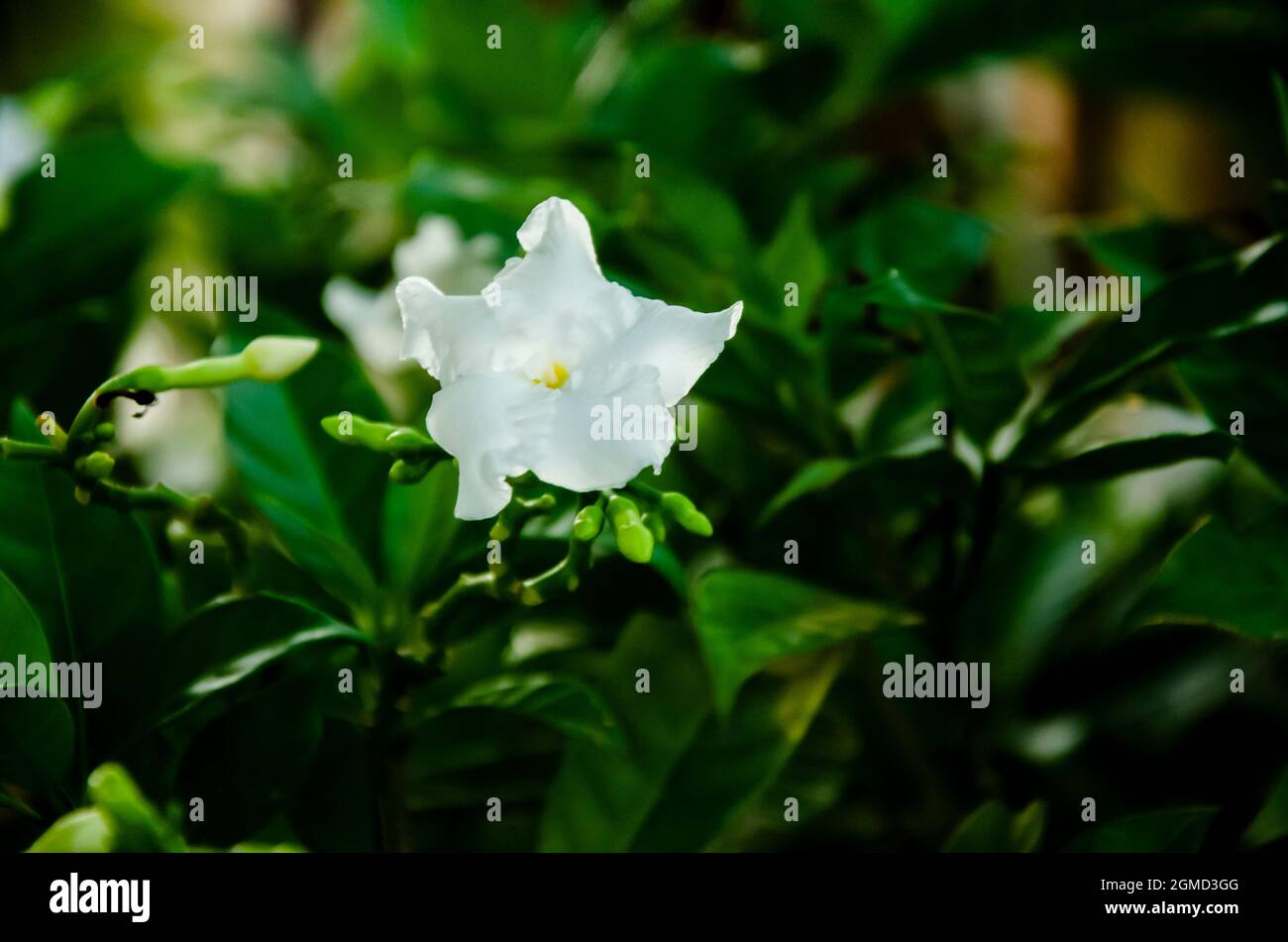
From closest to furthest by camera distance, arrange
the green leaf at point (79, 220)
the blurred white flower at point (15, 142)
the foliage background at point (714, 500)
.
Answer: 1. the foliage background at point (714, 500)
2. the green leaf at point (79, 220)
3. the blurred white flower at point (15, 142)

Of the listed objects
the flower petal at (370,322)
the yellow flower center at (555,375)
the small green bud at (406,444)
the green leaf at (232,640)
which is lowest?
the green leaf at (232,640)

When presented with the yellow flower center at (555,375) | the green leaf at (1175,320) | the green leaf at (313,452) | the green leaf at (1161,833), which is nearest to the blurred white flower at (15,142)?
the green leaf at (313,452)

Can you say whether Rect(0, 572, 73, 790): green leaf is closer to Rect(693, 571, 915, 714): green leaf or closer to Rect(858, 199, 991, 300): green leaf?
Rect(693, 571, 915, 714): green leaf

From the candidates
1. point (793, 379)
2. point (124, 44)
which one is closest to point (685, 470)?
point (793, 379)

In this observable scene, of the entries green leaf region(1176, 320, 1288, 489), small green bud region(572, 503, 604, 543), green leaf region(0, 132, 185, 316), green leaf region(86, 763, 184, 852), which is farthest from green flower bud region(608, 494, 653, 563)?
green leaf region(0, 132, 185, 316)

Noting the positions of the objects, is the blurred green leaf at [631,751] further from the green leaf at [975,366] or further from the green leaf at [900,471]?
the green leaf at [975,366]
